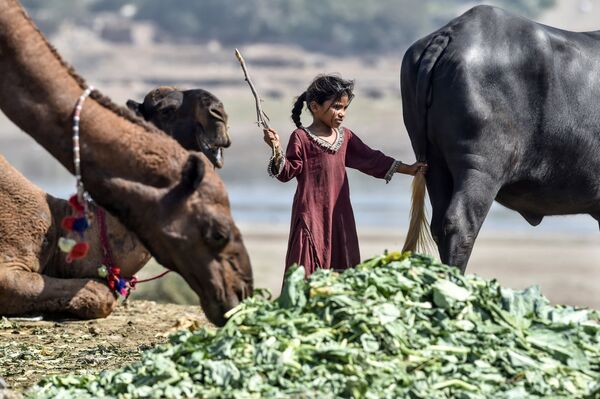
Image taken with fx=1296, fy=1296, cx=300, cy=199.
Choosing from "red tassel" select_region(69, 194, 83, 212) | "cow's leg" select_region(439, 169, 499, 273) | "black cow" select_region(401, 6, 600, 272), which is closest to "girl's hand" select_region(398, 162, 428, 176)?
"black cow" select_region(401, 6, 600, 272)

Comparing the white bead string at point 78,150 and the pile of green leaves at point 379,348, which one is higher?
the white bead string at point 78,150

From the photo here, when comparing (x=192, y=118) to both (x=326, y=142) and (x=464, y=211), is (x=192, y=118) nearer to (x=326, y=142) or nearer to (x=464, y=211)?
(x=326, y=142)

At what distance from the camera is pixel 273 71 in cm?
6906

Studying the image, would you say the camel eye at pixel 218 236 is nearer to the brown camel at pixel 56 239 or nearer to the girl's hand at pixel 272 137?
the girl's hand at pixel 272 137

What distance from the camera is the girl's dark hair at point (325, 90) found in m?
8.75

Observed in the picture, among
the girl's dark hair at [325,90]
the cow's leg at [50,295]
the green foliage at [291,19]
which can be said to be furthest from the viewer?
the green foliage at [291,19]

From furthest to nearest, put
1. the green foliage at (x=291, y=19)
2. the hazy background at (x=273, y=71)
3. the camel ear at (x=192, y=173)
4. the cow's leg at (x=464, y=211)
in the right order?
the green foliage at (x=291, y=19)
the hazy background at (x=273, y=71)
the cow's leg at (x=464, y=211)
the camel ear at (x=192, y=173)

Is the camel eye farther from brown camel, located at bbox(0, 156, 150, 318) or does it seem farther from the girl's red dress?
brown camel, located at bbox(0, 156, 150, 318)

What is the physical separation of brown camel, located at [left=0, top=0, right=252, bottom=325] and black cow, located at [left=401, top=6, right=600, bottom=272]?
8.05ft

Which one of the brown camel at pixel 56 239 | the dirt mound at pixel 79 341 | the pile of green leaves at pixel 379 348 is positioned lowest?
the dirt mound at pixel 79 341

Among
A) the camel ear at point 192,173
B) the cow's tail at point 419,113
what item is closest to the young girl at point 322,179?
the cow's tail at point 419,113

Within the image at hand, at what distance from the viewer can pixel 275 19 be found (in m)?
87.4

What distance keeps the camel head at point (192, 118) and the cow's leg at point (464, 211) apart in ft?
5.48

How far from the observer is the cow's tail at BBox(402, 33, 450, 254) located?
8945mm
